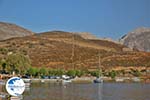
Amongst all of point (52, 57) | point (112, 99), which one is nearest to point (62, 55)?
point (52, 57)

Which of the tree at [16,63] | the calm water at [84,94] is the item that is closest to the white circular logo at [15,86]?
the calm water at [84,94]

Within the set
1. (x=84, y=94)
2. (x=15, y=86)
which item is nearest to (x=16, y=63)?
(x=84, y=94)

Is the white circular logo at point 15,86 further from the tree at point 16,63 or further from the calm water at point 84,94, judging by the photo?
the tree at point 16,63

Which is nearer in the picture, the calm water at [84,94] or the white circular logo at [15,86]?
the white circular logo at [15,86]

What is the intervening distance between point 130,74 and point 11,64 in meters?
61.3

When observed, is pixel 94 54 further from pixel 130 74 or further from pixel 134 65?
pixel 130 74

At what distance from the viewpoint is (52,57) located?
180625 millimetres

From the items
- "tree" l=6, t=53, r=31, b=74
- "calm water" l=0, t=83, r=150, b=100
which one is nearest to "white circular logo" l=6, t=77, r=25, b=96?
"calm water" l=0, t=83, r=150, b=100

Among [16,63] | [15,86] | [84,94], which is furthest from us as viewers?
[16,63]

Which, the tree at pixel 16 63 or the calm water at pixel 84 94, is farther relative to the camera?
the tree at pixel 16 63

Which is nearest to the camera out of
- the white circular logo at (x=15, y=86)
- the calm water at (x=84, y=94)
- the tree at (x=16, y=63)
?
the white circular logo at (x=15, y=86)

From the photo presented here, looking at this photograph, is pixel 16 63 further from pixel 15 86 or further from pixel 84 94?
pixel 15 86

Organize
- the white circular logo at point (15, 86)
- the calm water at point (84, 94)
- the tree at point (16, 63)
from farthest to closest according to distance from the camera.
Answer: the tree at point (16, 63), the calm water at point (84, 94), the white circular logo at point (15, 86)

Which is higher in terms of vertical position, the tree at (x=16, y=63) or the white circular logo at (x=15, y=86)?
the tree at (x=16, y=63)
